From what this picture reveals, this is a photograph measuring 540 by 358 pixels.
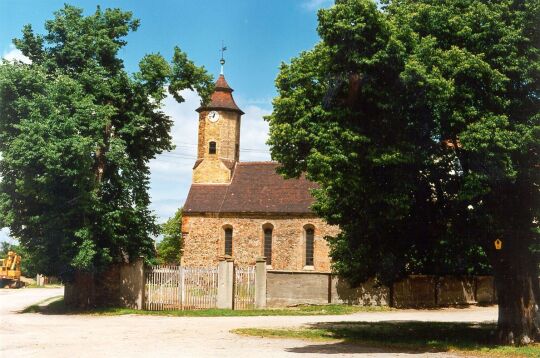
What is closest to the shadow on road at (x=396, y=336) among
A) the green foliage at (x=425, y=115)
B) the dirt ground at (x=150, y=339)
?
the dirt ground at (x=150, y=339)

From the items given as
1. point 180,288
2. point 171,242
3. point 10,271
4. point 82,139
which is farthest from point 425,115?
point 171,242

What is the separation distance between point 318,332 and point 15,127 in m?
14.4

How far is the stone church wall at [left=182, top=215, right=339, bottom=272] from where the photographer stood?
42312mm

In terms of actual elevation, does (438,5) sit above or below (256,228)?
above

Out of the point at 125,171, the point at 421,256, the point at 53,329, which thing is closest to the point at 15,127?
the point at 125,171

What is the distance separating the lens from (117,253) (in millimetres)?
26484

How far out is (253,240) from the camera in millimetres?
43625

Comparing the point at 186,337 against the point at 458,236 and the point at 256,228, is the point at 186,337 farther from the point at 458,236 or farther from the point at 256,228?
the point at 256,228

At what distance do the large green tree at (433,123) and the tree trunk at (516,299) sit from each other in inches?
1.2

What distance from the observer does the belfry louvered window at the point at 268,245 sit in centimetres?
4335

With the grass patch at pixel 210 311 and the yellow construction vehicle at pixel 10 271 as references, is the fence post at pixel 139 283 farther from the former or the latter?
the yellow construction vehicle at pixel 10 271

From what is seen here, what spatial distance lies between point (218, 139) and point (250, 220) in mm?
9080

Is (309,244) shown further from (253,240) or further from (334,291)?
(334,291)

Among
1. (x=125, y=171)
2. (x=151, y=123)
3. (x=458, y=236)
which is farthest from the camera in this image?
(x=151, y=123)
